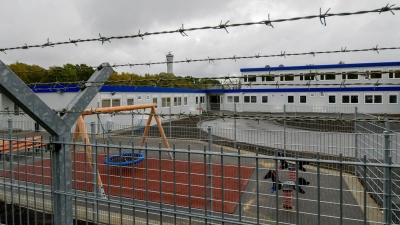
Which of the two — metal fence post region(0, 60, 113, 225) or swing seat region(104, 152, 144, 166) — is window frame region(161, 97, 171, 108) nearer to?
swing seat region(104, 152, 144, 166)

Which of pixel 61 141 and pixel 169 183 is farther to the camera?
pixel 169 183

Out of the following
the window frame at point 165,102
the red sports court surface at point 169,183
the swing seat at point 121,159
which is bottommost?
the red sports court surface at point 169,183

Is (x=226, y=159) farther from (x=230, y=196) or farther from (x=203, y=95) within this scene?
(x=203, y=95)

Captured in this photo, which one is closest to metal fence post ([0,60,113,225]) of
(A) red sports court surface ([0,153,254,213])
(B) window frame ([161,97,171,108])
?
(A) red sports court surface ([0,153,254,213])

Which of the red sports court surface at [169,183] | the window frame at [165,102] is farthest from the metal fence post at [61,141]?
the window frame at [165,102]

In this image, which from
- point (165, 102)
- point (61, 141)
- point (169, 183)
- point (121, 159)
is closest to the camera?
point (61, 141)

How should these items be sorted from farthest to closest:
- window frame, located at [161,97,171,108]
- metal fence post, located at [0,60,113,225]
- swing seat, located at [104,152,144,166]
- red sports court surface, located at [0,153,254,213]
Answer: window frame, located at [161,97,171,108], red sports court surface, located at [0,153,254,213], swing seat, located at [104,152,144,166], metal fence post, located at [0,60,113,225]

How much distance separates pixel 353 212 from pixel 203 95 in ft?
93.1

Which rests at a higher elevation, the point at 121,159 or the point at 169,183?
the point at 121,159

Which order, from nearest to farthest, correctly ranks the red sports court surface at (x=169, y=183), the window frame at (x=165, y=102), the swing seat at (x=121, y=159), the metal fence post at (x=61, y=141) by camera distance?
the metal fence post at (x=61, y=141) < the swing seat at (x=121, y=159) < the red sports court surface at (x=169, y=183) < the window frame at (x=165, y=102)

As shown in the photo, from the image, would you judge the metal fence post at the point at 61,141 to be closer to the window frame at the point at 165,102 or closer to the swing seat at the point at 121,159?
the swing seat at the point at 121,159

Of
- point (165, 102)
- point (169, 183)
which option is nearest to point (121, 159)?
point (169, 183)

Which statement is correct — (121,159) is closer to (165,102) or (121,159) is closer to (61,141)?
(61,141)

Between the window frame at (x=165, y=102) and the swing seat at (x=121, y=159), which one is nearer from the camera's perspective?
the swing seat at (x=121, y=159)
